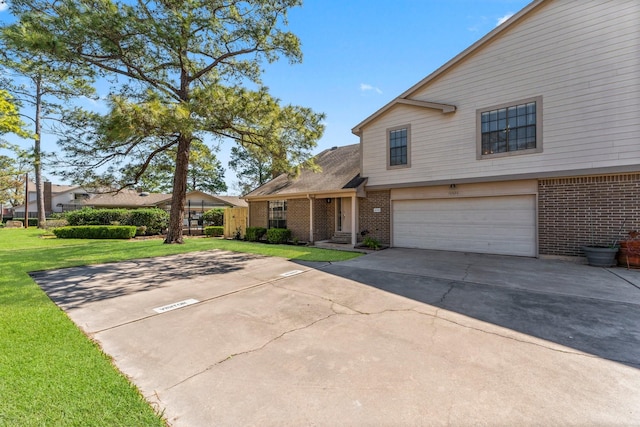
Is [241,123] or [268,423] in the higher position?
[241,123]

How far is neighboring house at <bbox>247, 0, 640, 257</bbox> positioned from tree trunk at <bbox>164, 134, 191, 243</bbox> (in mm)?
8327

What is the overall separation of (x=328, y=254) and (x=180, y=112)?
6.65m

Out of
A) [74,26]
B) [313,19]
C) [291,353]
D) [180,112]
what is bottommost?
[291,353]

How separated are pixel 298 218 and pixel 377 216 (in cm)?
419

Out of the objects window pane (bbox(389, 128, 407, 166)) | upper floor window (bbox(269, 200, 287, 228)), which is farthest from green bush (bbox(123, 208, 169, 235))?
window pane (bbox(389, 128, 407, 166))

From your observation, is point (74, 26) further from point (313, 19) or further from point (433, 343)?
point (433, 343)

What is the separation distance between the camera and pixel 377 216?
40.6 ft

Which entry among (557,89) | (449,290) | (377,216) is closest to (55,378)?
(449,290)

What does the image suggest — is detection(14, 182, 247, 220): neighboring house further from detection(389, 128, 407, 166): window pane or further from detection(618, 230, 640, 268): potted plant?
detection(618, 230, 640, 268): potted plant

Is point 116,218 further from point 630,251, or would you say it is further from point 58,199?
point 58,199

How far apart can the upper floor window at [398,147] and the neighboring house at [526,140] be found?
4cm

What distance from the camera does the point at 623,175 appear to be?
794 centimetres

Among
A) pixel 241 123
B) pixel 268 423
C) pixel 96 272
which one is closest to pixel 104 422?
pixel 268 423

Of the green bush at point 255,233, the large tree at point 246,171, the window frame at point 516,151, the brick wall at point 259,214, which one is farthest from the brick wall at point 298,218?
the large tree at point 246,171
